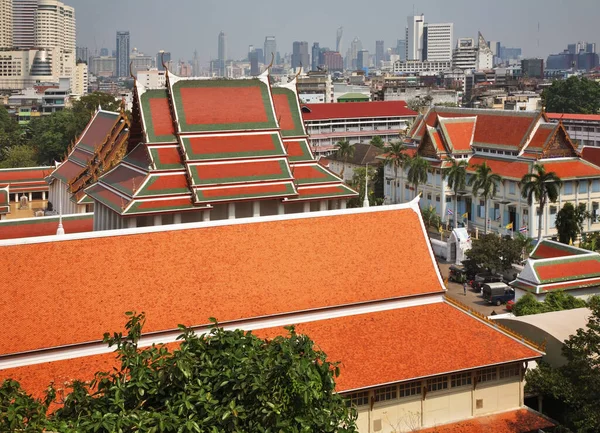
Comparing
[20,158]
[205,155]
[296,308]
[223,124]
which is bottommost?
[20,158]

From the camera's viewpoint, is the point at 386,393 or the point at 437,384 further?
the point at 437,384

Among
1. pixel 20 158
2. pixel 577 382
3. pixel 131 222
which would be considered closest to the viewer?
pixel 577 382

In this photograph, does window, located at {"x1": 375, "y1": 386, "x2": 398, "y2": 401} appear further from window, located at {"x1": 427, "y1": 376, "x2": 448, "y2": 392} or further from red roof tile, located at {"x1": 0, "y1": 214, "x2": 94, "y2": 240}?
red roof tile, located at {"x1": 0, "y1": 214, "x2": 94, "y2": 240}

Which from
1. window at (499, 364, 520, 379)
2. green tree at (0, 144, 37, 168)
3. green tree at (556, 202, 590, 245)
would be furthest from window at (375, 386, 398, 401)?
green tree at (0, 144, 37, 168)

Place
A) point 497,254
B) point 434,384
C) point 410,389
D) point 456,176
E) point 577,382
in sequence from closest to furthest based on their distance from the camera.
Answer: point 410,389 → point 434,384 → point 577,382 → point 497,254 → point 456,176

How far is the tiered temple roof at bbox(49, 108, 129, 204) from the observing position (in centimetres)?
5675

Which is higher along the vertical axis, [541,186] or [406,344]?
[541,186]

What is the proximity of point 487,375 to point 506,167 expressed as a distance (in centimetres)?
3793

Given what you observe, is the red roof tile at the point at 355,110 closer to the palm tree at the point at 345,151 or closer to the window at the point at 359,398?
the palm tree at the point at 345,151

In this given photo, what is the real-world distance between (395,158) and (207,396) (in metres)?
57.6

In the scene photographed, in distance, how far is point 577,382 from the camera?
25250mm

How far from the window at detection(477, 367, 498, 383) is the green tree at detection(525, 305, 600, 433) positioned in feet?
5.97

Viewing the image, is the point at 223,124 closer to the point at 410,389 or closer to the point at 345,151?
the point at 410,389

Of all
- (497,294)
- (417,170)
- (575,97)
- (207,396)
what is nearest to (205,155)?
(497,294)
